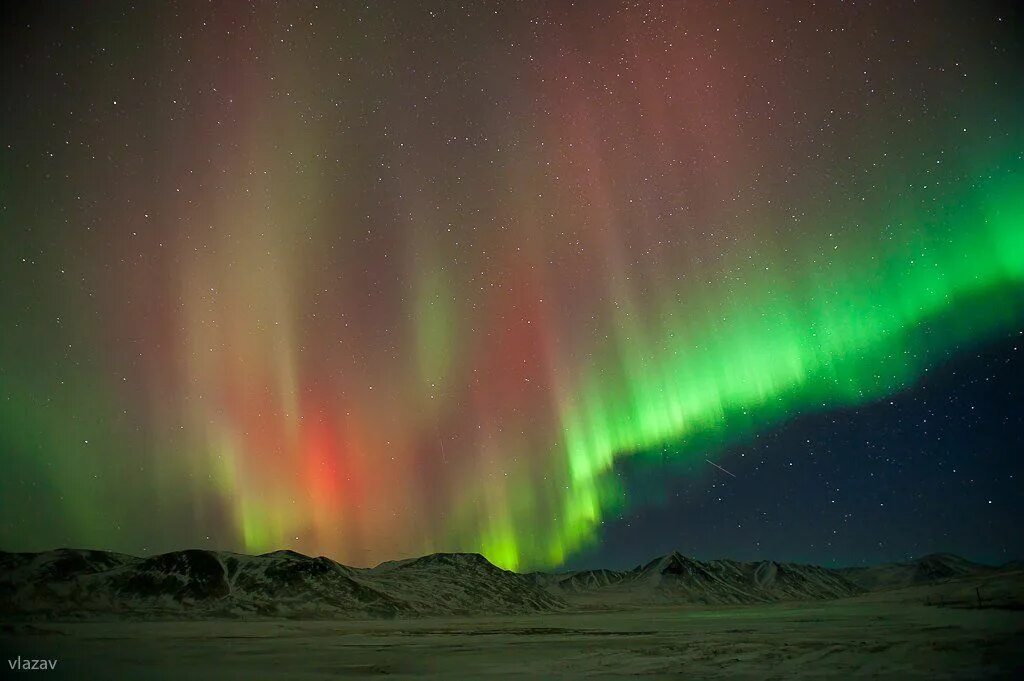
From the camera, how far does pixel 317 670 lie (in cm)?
3728

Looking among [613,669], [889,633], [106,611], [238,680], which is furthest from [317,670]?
[106,611]

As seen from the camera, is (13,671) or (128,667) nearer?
(13,671)

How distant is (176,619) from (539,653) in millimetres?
171587

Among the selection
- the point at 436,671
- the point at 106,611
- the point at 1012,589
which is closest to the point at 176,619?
the point at 106,611

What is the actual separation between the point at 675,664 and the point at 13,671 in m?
31.5

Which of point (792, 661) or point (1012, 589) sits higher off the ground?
point (792, 661)

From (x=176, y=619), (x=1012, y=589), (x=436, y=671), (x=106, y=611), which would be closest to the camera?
(x=436, y=671)

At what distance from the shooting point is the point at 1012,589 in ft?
231

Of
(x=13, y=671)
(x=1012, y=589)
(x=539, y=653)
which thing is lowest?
(x=1012, y=589)

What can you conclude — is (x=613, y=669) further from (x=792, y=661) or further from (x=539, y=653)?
(x=539, y=653)

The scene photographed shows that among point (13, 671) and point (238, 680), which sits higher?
point (13, 671)

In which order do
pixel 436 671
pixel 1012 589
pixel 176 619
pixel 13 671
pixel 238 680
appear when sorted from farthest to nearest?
pixel 176 619, pixel 1012 589, pixel 436 671, pixel 238 680, pixel 13 671

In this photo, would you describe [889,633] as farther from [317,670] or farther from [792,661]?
[317,670]

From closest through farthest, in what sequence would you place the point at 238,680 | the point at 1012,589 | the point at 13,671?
the point at 13,671, the point at 238,680, the point at 1012,589
